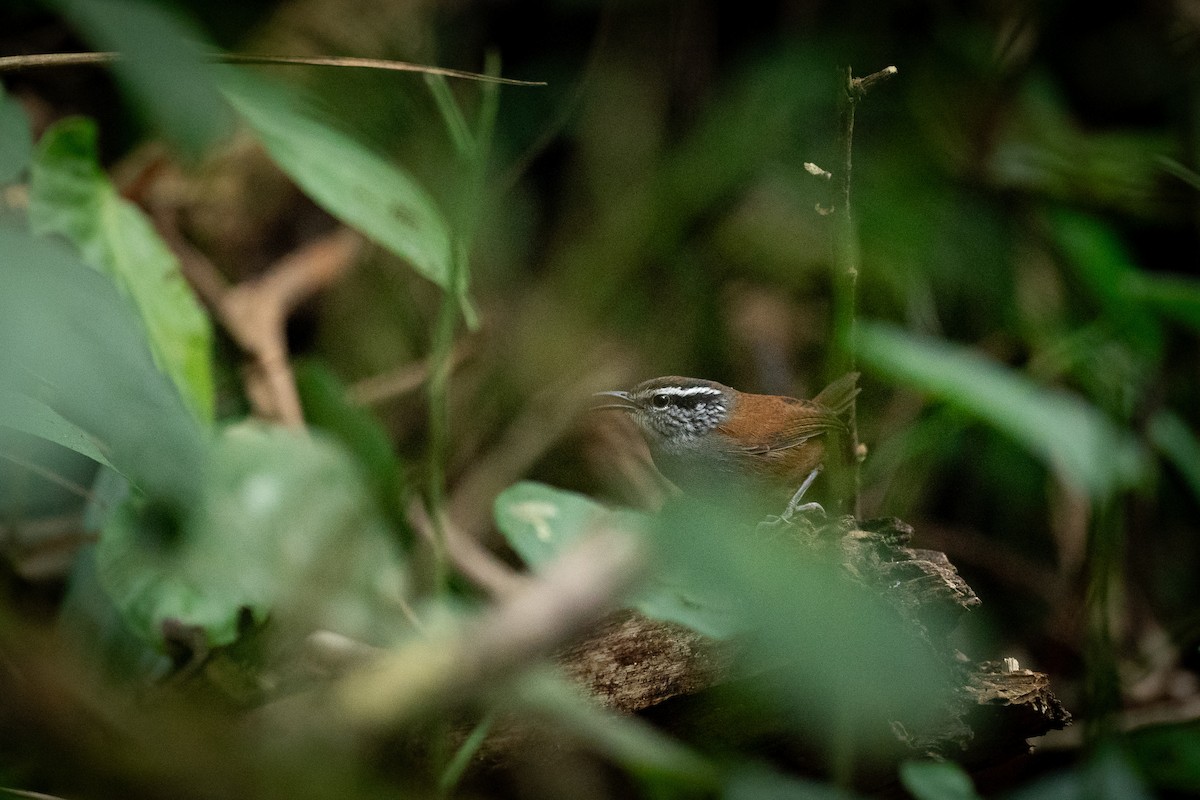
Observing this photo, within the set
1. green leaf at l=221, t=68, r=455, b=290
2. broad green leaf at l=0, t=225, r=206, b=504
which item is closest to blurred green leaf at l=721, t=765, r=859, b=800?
broad green leaf at l=0, t=225, r=206, b=504

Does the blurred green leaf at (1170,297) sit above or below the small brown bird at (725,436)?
above

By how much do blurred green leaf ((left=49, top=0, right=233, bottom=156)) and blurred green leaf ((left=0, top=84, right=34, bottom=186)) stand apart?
0.60m

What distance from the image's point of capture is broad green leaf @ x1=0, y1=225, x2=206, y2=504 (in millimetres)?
950

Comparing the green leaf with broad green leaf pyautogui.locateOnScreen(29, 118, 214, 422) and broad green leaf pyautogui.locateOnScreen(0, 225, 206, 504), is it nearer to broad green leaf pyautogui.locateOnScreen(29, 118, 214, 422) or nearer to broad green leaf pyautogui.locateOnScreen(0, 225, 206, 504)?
broad green leaf pyautogui.locateOnScreen(29, 118, 214, 422)

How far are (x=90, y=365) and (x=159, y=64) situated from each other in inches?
19.8

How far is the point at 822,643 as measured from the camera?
2.56ft

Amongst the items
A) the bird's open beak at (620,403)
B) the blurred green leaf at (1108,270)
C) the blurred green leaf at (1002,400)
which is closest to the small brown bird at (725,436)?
the bird's open beak at (620,403)

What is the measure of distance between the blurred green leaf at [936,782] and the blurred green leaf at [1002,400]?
0.85 m

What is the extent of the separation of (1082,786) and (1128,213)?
3327 millimetres

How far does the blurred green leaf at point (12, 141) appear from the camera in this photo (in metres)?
1.99

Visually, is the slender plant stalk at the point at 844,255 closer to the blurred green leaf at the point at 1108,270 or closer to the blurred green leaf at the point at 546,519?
the blurred green leaf at the point at 546,519

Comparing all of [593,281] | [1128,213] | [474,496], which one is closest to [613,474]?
[474,496]

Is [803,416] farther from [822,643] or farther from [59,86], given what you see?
[59,86]

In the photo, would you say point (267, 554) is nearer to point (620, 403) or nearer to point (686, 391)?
point (620, 403)
